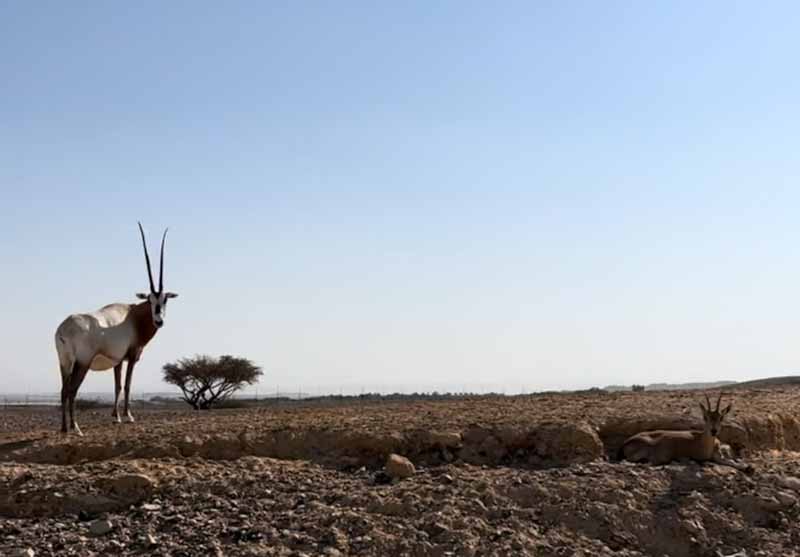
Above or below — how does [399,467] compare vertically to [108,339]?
below

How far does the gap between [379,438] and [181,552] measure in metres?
3.45

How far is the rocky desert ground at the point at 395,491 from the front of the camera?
9094 mm

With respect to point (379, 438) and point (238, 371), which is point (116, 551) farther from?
point (238, 371)

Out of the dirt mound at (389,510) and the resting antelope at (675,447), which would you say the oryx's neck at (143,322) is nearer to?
the dirt mound at (389,510)

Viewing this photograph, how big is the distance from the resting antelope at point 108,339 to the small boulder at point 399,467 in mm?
4584

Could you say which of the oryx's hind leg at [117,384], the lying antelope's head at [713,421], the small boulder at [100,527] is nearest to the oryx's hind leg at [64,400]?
the oryx's hind leg at [117,384]

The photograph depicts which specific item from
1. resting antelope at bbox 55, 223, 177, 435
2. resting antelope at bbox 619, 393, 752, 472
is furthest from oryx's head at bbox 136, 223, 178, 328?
resting antelope at bbox 619, 393, 752, 472

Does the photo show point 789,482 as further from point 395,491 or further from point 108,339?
point 108,339

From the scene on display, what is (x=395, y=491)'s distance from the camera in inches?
396

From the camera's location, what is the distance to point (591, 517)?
32.6 feet

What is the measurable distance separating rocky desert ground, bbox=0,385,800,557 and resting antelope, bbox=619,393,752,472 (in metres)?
0.21

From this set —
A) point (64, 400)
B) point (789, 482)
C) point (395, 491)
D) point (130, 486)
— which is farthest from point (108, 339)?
point (789, 482)

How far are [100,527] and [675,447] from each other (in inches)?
262

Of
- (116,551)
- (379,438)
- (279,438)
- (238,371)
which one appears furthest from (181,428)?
(238,371)
